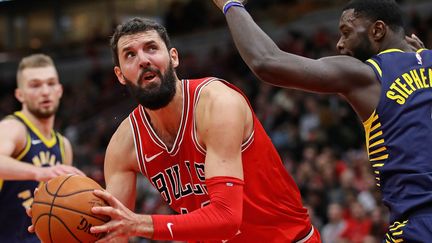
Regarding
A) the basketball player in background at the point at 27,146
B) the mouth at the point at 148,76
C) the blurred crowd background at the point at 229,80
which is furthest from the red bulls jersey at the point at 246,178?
the blurred crowd background at the point at 229,80

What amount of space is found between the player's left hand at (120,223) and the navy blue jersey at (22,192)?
2.84 meters

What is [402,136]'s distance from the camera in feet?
12.1

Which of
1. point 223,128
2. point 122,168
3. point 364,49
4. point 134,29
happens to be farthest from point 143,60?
point 364,49

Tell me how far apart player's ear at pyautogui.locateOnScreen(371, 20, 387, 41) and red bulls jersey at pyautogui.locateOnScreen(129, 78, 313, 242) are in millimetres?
918

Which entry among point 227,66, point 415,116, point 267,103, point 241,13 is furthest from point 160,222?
point 227,66

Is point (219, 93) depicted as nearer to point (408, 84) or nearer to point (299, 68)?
point (299, 68)

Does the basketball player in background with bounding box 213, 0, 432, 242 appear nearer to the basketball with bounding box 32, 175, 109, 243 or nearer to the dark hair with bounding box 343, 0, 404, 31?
the dark hair with bounding box 343, 0, 404, 31

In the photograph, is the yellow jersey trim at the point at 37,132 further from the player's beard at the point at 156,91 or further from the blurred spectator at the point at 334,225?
the blurred spectator at the point at 334,225

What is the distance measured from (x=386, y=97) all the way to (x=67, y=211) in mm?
1793

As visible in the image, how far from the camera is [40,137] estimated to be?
6578 mm

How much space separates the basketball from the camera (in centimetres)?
369

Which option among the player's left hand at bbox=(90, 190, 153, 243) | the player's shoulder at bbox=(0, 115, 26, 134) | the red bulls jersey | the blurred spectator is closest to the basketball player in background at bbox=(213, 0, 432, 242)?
the red bulls jersey

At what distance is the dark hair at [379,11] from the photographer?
12.8ft

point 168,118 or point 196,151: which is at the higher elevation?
point 168,118
